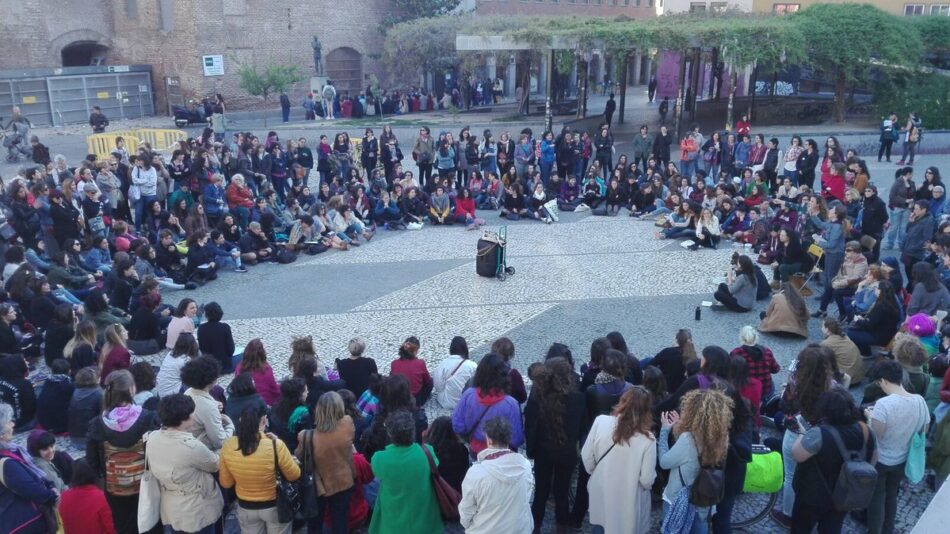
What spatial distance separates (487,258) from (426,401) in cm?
472

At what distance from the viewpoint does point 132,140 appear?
21.0 m

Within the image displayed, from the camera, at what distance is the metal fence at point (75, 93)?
1167 inches

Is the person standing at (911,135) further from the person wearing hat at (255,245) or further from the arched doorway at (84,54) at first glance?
the arched doorway at (84,54)

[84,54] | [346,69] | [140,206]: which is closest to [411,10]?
[346,69]

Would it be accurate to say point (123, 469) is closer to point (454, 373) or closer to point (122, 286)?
point (454, 373)

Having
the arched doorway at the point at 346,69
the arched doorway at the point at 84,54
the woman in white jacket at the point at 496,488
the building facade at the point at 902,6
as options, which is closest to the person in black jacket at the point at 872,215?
the woman in white jacket at the point at 496,488

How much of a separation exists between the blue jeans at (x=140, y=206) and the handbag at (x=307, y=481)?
1013cm

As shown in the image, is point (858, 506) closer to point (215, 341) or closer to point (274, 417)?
→ point (274, 417)

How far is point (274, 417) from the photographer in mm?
5648

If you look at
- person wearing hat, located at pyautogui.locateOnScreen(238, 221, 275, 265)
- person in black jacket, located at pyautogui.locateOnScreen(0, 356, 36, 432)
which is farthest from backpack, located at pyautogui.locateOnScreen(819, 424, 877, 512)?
person wearing hat, located at pyautogui.locateOnScreen(238, 221, 275, 265)

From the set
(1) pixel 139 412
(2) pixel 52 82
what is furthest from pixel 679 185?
(2) pixel 52 82

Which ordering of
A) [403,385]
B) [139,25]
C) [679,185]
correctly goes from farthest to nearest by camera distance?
[139,25] → [679,185] → [403,385]

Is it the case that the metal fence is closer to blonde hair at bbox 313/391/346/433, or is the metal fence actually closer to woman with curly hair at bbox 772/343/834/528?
blonde hair at bbox 313/391/346/433

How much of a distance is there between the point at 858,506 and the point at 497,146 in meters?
14.2
